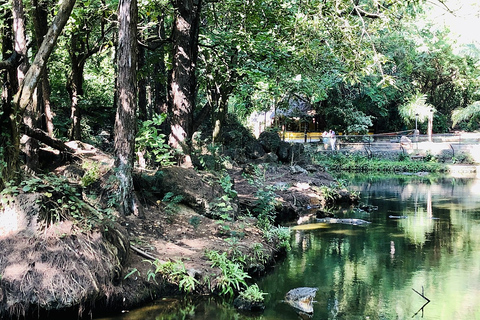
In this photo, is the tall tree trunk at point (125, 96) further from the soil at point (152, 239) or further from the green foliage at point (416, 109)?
the green foliage at point (416, 109)

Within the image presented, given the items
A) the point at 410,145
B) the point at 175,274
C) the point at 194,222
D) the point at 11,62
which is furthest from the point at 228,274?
the point at 410,145

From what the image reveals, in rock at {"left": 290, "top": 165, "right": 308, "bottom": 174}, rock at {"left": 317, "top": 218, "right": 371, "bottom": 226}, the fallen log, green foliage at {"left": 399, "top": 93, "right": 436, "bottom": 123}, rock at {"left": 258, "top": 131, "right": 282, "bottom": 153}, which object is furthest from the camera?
green foliage at {"left": 399, "top": 93, "right": 436, "bottom": 123}

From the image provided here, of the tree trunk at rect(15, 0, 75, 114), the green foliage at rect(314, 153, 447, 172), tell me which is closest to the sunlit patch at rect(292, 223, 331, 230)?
the tree trunk at rect(15, 0, 75, 114)

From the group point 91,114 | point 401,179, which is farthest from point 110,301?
point 401,179

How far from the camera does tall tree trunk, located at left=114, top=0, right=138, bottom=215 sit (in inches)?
337

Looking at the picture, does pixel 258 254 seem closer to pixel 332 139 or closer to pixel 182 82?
pixel 182 82

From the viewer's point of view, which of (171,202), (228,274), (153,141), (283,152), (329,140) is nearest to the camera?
(228,274)

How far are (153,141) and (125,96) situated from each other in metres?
1.72

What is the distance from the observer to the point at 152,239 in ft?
27.7

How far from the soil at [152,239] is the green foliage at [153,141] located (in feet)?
1.01

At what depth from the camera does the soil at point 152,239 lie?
258 inches

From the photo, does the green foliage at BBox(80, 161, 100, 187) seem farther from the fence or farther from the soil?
the fence

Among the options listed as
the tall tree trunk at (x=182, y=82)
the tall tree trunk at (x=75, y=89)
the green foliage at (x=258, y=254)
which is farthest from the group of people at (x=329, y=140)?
the green foliage at (x=258, y=254)

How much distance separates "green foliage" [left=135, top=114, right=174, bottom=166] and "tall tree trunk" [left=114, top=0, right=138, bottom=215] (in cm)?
107
